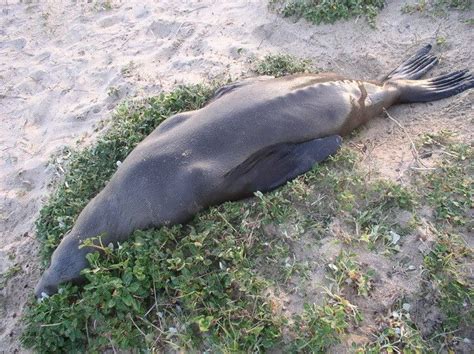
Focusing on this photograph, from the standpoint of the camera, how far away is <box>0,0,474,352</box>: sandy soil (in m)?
4.63

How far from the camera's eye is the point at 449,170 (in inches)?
161

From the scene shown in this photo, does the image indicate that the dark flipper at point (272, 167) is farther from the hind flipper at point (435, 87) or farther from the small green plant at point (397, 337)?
the small green plant at point (397, 337)

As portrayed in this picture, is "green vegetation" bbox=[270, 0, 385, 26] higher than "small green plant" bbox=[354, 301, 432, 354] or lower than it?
higher

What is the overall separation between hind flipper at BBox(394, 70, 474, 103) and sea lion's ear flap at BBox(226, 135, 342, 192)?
4.10ft

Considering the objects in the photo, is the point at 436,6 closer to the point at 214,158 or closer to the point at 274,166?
the point at 274,166

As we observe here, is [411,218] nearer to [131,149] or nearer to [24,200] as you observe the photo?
[131,149]

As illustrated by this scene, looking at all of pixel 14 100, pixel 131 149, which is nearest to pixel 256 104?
pixel 131 149

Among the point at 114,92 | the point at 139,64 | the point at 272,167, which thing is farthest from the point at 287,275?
the point at 139,64

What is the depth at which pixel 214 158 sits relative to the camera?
4109 millimetres

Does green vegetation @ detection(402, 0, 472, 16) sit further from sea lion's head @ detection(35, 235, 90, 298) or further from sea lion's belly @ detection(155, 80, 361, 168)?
sea lion's head @ detection(35, 235, 90, 298)

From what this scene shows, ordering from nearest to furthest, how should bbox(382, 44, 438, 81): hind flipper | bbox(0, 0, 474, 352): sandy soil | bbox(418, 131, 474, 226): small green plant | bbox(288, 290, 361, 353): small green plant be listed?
bbox(288, 290, 361, 353): small green plant < bbox(418, 131, 474, 226): small green plant < bbox(0, 0, 474, 352): sandy soil < bbox(382, 44, 438, 81): hind flipper

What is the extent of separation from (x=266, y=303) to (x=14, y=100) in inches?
167

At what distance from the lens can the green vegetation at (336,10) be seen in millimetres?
5699

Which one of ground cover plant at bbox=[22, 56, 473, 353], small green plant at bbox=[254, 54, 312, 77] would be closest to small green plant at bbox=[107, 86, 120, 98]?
small green plant at bbox=[254, 54, 312, 77]
